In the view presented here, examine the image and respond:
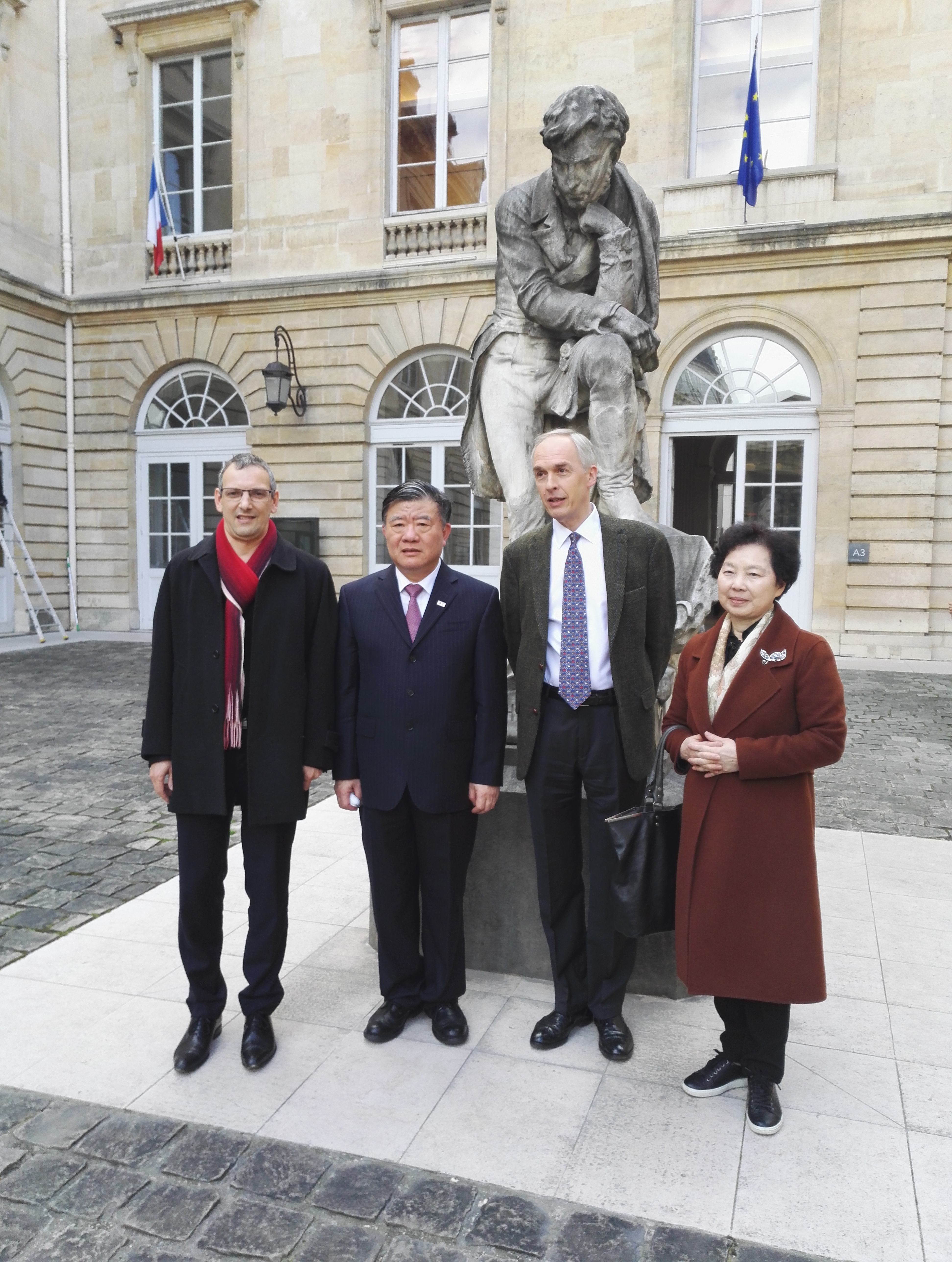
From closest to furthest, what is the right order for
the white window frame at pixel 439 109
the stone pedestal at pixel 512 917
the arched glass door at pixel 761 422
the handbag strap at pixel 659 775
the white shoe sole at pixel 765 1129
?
the white shoe sole at pixel 765 1129
the handbag strap at pixel 659 775
the stone pedestal at pixel 512 917
the arched glass door at pixel 761 422
the white window frame at pixel 439 109

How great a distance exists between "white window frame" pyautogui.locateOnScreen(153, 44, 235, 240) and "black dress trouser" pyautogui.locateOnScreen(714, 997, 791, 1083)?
14.8m

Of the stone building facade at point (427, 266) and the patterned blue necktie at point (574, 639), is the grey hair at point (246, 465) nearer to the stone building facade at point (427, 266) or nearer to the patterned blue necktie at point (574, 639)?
the patterned blue necktie at point (574, 639)

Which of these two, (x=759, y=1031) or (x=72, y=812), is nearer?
(x=759, y=1031)

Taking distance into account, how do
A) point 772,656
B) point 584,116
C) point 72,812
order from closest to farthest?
point 772,656 → point 584,116 → point 72,812

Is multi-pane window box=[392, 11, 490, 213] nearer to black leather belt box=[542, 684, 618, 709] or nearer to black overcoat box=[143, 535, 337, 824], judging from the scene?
black overcoat box=[143, 535, 337, 824]

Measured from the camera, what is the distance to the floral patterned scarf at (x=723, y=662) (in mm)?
2393

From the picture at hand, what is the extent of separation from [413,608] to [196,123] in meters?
15.1

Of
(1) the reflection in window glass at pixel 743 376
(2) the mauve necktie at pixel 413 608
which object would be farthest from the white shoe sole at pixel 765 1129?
(1) the reflection in window glass at pixel 743 376

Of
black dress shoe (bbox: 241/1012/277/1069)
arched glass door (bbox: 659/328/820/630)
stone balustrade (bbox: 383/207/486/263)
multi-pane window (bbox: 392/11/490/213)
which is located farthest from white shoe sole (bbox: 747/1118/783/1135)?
multi-pane window (bbox: 392/11/490/213)

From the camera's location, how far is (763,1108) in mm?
2463

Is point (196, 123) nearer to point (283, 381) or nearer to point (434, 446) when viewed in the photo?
point (283, 381)

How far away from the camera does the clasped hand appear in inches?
92.0

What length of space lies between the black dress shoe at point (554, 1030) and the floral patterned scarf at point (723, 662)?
3.64ft

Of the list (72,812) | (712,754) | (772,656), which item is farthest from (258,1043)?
(72,812)
